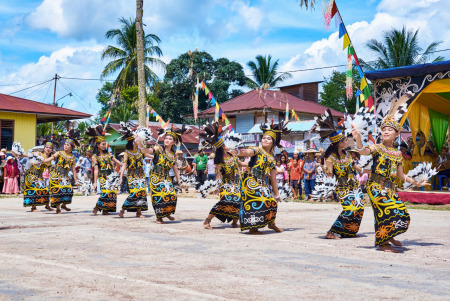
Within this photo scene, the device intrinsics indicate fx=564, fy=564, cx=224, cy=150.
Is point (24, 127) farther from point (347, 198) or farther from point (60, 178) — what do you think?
point (347, 198)

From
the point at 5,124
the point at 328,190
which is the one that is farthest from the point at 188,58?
the point at 328,190

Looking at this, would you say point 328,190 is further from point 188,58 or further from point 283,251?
point 188,58

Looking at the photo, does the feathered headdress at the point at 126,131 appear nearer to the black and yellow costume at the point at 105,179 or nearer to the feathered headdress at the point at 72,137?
the black and yellow costume at the point at 105,179

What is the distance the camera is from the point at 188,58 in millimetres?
47531

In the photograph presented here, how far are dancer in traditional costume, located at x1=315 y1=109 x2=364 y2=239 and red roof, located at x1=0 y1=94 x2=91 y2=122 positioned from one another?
19.9 metres

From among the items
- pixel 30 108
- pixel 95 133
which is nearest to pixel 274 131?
pixel 95 133

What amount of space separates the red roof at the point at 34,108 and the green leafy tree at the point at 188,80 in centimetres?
1876

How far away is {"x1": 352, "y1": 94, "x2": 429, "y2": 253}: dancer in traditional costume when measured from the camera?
725 centimetres

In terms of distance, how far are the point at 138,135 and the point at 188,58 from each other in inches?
1470

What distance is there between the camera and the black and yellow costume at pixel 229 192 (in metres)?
9.91

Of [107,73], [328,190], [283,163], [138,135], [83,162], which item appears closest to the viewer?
[328,190]

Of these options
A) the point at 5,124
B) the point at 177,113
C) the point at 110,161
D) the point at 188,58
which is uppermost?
the point at 188,58

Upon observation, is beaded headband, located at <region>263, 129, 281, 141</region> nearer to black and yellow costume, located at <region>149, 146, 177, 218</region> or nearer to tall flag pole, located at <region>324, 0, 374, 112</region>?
black and yellow costume, located at <region>149, 146, 177, 218</region>

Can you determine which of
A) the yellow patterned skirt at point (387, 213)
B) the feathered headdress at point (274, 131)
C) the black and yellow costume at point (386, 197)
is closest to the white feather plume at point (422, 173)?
the black and yellow costume at point (386, 197)
